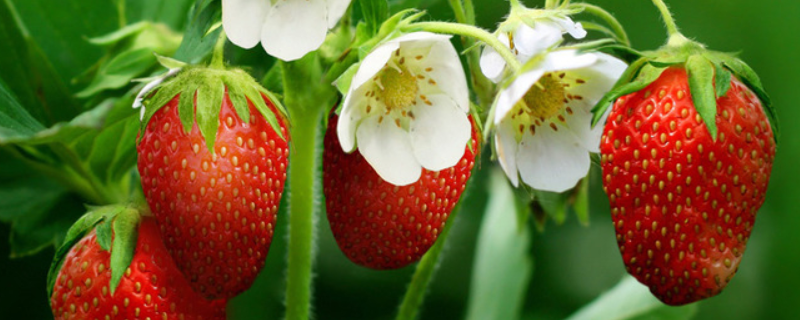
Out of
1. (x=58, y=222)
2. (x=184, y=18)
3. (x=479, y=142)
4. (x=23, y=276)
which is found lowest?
(x=23, y=276)

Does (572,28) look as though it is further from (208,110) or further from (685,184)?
(208,110)

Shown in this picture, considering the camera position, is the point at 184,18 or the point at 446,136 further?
the point at 184,18

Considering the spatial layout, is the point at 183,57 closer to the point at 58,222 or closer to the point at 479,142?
the point at 479,142

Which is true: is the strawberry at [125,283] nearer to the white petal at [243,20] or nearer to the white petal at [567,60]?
the white petal at [243,20]

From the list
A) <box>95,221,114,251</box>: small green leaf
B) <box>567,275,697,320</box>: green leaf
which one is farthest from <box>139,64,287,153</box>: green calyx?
<box>567,275,697,320</box>: green leaf

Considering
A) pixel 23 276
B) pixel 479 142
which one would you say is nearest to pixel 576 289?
pixel 23 276

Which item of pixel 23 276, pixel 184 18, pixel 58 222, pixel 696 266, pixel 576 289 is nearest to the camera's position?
pixel 696 266

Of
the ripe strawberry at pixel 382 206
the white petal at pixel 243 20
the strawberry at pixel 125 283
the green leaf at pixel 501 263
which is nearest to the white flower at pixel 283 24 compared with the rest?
the white petal at pixel 243 20
